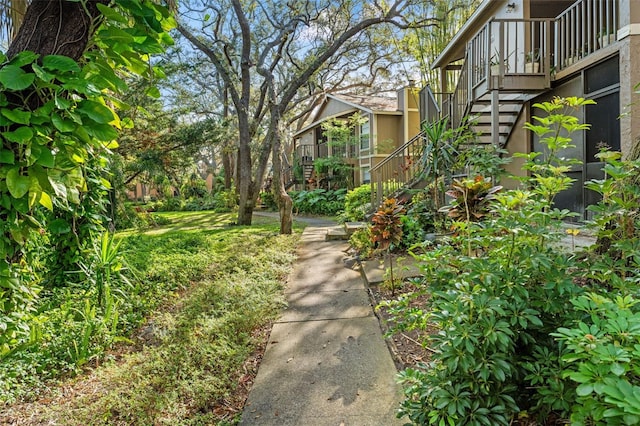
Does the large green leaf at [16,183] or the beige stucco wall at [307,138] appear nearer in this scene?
the large green leaf at [16,183]

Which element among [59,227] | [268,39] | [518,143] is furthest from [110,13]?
[268,39]

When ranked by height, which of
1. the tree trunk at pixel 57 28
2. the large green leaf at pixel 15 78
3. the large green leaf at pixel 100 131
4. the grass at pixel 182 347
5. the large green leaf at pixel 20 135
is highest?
the tree trunk at pixel 57 28

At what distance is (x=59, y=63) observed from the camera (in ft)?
4.89

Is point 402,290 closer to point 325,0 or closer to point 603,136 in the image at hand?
point 603,136

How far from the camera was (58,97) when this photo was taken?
151cm

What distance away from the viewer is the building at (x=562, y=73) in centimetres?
500

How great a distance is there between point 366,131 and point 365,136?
2.67ft

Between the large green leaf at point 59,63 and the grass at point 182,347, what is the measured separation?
1.95 m

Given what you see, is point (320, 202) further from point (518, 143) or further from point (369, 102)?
point (518, 143)

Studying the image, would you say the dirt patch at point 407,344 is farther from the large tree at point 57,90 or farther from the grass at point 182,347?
the large tree at point 57,90

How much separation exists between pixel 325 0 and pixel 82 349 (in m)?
12.0

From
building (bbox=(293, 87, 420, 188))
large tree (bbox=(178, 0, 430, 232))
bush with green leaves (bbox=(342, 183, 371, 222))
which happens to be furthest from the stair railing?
building (bbox=(293, 87, 420, 188))

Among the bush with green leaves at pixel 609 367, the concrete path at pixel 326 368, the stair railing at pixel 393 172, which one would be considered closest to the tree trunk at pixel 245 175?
the stair railing at pixel 393 172

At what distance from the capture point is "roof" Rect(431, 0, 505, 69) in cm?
843
